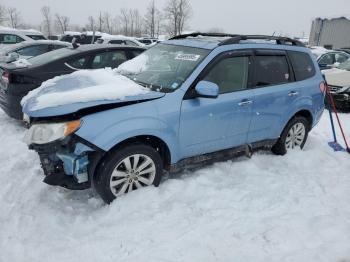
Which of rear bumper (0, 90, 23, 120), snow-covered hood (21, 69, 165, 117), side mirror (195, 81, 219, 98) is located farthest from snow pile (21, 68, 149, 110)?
rear bumper (0, 90, 23, 120)

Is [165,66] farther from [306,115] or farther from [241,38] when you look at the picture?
[306,115]

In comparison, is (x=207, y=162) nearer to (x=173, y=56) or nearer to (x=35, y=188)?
(x=173, y=56)

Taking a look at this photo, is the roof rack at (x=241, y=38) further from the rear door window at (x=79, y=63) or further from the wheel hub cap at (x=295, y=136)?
the rear door window at (x=79, y=63)

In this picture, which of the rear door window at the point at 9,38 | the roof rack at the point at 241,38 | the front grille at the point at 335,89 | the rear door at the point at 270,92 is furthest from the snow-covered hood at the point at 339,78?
the rear door window at the point at 9,38

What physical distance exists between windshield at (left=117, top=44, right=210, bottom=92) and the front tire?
0.80 m

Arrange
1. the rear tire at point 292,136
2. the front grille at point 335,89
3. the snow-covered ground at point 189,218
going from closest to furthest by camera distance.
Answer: the snow-covered ground at point 189,218
the rear tire at point 292,136
the front grille at point 335,89

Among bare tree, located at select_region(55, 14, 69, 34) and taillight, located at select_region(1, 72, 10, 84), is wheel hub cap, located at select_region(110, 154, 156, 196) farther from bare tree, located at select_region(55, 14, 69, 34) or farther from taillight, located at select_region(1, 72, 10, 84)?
bare tree, located at select_region(55, 14, 69, 34)

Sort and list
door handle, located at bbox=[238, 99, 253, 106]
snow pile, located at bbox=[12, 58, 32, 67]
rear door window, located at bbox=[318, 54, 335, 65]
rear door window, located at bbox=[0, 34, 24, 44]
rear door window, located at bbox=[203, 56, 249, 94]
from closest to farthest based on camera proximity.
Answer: rear door window, located at bbox=[203, 56, 249, 94]
door handle, located at bbox=[238, 99, 253, 106]
snow pile, located at bbox=[12, 58, 32, 67]
rear door window, located at bbox=[318, 54, 335, 65]
rear door window, located at bbox=[0, 34, 24, 44]

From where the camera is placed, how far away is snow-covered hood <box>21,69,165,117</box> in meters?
3.44

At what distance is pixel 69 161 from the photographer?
138 inches

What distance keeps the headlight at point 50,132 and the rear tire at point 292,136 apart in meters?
3.31

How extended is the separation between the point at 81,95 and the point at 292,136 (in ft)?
11.5

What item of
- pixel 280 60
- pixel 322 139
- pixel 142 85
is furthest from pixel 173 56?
pixel 322 139

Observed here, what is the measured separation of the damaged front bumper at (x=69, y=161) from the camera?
135 inches
